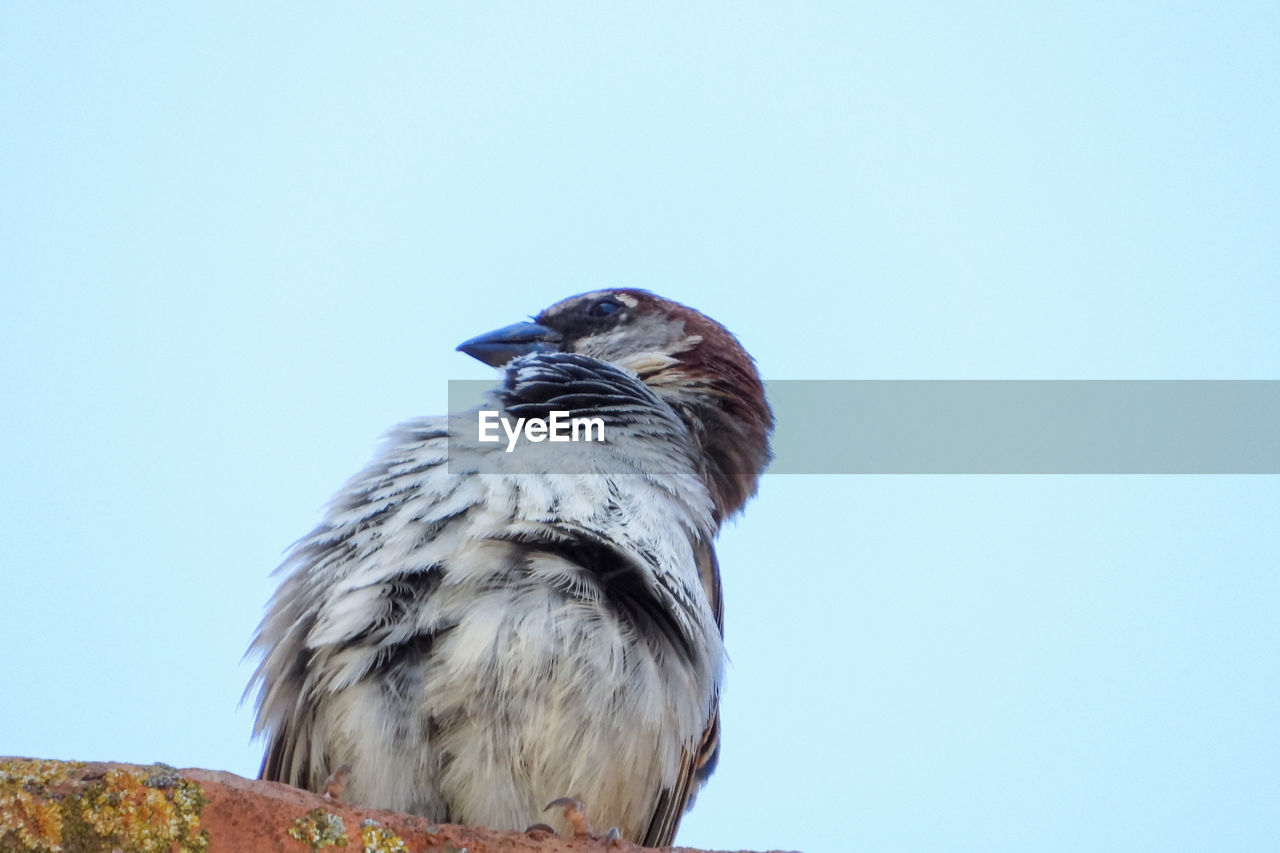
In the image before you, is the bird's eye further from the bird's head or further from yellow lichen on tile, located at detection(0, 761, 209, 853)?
yellow lichen on tile, located at detection(0, 761, 209, 853)

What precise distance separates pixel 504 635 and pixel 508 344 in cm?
219

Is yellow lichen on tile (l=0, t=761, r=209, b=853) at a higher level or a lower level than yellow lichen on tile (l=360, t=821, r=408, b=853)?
higher

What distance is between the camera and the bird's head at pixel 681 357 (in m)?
4.66

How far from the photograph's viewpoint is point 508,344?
5.25m

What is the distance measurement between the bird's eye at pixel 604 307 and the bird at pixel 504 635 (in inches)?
51.8

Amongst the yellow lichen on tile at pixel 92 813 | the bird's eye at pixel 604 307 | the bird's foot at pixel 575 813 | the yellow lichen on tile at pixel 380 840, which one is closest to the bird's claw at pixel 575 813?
the bird's foot at pixel 575 813

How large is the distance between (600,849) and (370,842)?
0.47 meters

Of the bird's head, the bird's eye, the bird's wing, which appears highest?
the bird's eye

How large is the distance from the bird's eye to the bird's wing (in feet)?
5.15

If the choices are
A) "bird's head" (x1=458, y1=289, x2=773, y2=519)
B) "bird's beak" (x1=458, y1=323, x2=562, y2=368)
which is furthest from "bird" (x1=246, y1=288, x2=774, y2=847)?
"bird's beak" (x1=458, y1=323, x2=562, y2=368)

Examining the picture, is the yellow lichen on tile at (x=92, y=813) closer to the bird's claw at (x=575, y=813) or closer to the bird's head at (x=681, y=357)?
the bird's claw at (x=575, y=813)

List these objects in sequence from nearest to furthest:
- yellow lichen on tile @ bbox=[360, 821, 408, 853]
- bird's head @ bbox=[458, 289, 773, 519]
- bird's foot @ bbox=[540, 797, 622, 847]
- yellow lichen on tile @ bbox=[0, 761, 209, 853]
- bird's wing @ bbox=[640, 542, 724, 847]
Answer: yellow lichen on tile @ bbox=[0, 761, 209, 853]
yellow lichen on tile @ bbox=[360, 821, 408, 853]
bird's foot @ bbox=[540, 797, 622, 847]
bird's wing @ bbox=[640, 542, 724, 847]
bird's head @ bbox=[458, 289, 773, 519]

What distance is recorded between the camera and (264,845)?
206 centimetres

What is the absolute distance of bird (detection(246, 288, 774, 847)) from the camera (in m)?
3.23
